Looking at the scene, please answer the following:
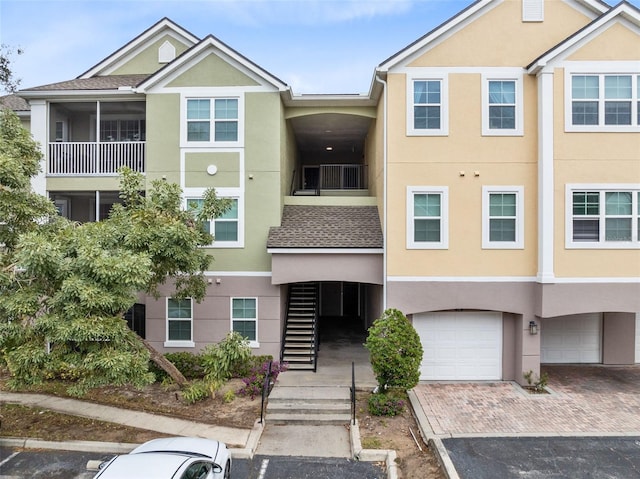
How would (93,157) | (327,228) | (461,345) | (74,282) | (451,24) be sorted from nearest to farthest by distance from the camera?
(74,282)
(451,24)
(461,345)
(327,228)
(93,157)

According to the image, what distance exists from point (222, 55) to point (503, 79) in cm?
870

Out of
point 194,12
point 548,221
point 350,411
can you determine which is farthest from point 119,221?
point 548,221

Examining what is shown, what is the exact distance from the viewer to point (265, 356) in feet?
39.9

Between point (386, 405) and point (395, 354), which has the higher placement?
point (395, 354)

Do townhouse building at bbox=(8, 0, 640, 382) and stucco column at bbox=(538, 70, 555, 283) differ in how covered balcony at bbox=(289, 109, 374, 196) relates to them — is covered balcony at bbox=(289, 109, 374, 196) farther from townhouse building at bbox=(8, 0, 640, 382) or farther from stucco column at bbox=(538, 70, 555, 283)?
stucco column at bbox=(538, 70, 555, 283)

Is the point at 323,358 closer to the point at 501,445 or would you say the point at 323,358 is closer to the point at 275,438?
the point at 275,438

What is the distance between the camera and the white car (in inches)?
220

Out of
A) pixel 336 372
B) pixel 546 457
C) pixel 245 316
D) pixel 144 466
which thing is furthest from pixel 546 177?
pixel 144 466

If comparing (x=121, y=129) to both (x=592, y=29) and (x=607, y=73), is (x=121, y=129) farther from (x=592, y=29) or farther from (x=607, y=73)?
(x=607, y=73)

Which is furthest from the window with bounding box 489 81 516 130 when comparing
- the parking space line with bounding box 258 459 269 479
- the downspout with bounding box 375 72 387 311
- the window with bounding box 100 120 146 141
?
the window with bounding box 100 120 146 141

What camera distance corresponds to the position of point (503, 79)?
11359mm

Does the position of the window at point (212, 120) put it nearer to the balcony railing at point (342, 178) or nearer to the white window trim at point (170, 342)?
the white window trim at point (170, 342)

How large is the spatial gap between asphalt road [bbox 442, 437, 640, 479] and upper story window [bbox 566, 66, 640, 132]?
26.9ft

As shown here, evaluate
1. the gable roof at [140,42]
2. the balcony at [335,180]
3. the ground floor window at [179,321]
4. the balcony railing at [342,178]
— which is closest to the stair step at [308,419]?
the ground floor window at [179,321]
